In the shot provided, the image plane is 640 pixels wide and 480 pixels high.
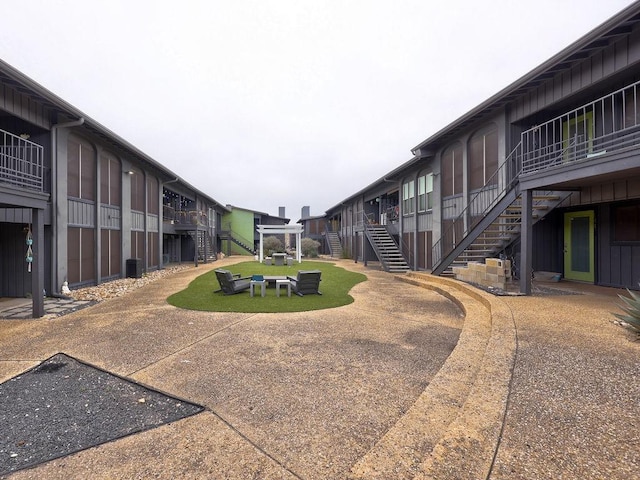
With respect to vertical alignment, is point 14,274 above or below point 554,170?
below

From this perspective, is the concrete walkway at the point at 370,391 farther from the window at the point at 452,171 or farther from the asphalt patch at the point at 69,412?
the window at the point at 452,171

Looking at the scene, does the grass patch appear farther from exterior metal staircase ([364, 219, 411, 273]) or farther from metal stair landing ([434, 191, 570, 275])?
exterior metal staircase ([364, 219, 411, 273])

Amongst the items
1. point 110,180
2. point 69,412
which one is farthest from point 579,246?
point 110,180

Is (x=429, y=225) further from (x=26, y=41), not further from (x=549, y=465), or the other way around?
(x=26, y=41)

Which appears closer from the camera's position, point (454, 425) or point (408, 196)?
point (454, 425)

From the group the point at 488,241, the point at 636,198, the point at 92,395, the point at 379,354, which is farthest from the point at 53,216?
the point at 636,198

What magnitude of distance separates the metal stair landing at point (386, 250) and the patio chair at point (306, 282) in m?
7.99

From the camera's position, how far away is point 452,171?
15.0 meters

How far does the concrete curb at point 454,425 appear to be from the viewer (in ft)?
7.43

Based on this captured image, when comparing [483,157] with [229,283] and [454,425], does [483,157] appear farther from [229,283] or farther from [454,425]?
[454,425]

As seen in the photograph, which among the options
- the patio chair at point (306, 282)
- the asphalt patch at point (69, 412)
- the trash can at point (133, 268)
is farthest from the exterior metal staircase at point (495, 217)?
the trash can at point (133, 268)

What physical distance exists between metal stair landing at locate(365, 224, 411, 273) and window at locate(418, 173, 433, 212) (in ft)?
9.50

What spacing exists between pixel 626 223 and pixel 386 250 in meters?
11.0

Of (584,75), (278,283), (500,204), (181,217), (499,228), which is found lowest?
(278,283)
